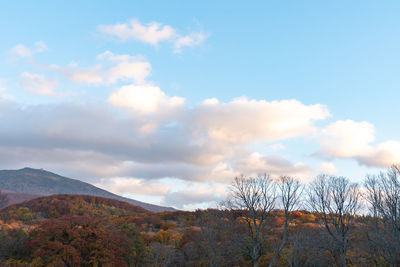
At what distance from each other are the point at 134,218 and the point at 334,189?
6562cm

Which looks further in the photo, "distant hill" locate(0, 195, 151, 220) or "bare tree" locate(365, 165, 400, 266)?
"distant hill" locate(0, 195, 151, 220)

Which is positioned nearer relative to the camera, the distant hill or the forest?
the forest

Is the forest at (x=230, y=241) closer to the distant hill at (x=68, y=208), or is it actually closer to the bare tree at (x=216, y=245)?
the bare tree at (x=216, y=245)

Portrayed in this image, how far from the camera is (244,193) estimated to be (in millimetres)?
39188

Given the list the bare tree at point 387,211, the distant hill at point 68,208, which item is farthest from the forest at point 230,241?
the distant hill at point 68,208

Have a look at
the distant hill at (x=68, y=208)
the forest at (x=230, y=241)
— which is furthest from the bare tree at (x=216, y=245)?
the distant hill at (x=68, y=208)

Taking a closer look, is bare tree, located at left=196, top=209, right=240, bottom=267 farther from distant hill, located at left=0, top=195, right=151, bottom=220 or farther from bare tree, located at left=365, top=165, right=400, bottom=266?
distant hill, located at left=0, top=195, right=151, bottom=220

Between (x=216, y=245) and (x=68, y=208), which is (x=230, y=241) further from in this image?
(x=68, y=208)

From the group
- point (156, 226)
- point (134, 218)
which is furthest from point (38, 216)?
point (156, 226)

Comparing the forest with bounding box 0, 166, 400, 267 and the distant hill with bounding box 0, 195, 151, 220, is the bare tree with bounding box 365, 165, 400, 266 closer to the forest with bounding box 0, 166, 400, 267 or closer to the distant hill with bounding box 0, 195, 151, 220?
the forest with bounding box 0, 166, 400, 267

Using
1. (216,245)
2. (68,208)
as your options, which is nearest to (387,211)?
(216,245)

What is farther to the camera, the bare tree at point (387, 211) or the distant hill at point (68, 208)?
the distant hill at point (68, 208)

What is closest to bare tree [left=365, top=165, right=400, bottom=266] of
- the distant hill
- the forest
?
the forest

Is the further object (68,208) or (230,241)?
(68,208)
